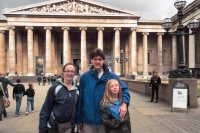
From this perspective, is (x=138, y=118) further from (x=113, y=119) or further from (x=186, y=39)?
(x=186, y=39)

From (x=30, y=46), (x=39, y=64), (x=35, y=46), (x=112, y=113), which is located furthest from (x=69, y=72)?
(x=35, y=46)

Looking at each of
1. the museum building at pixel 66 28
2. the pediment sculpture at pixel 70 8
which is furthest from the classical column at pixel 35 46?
the pediment sculpture at pixel 70 8

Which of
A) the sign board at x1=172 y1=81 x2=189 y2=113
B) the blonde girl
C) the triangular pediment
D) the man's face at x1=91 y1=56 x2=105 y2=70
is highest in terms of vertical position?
the triangular pediment

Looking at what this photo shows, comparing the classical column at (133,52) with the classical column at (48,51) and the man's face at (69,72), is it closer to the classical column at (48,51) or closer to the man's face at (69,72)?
the classical column at (48,51)

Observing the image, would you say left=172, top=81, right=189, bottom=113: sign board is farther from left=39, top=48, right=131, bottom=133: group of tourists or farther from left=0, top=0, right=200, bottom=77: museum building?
left=0, top=0, right=200, bottom=77: museum building

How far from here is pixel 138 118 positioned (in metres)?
8.35

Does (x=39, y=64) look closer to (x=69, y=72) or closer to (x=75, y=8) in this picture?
(x=75, y=8)

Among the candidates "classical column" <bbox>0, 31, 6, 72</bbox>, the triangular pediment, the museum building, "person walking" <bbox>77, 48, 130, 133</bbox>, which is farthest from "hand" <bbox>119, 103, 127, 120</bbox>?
"classical column" <bbox>0, 31, 6, 72</bbox>

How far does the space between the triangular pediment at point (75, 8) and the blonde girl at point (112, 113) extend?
42906 millimetres

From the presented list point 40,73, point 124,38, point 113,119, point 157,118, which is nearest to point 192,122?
point 157,118

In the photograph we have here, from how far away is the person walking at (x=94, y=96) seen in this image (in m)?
3.23

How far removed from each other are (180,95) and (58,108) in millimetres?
7627

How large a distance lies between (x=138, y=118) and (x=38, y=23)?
131ft

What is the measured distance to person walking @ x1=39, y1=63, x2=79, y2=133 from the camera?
3254 millimetres
